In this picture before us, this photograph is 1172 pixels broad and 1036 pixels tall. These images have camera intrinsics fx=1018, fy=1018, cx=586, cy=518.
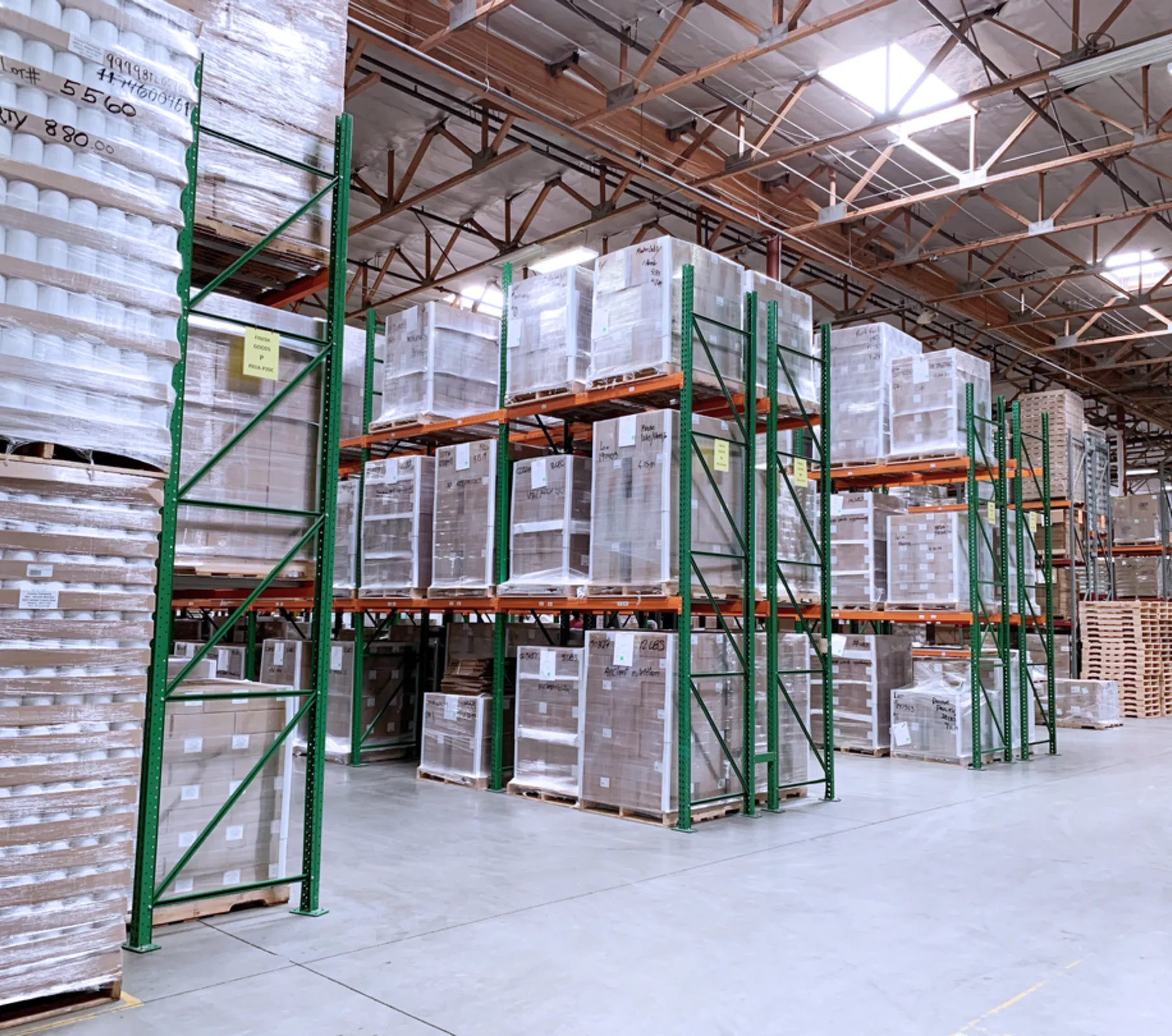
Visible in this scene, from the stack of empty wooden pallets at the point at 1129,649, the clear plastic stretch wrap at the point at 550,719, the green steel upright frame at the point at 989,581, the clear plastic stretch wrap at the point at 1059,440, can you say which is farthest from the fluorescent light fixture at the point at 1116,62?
the stack of empty wooden pallets at the point at 1129,649

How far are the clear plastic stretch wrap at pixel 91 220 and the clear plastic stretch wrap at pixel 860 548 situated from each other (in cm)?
Result: 895

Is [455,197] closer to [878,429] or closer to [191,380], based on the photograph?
[878,429]

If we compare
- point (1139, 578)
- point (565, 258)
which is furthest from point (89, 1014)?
point (1139, 578)

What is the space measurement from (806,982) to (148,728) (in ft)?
9.69

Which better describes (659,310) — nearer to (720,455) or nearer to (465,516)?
(720,455)

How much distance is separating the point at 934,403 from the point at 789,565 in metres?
3.75

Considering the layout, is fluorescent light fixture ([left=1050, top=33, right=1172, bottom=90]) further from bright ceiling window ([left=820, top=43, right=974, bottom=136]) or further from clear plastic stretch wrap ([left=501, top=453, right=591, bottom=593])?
clear plastic stretch wrap ([left=501, top=453, right=591, bottom=593])

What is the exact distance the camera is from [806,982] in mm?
4125

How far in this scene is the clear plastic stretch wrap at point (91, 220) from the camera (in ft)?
12.0

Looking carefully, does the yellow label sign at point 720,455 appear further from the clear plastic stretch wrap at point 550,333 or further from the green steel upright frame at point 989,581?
the green steel upright frame at point 989,581

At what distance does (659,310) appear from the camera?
297 inches

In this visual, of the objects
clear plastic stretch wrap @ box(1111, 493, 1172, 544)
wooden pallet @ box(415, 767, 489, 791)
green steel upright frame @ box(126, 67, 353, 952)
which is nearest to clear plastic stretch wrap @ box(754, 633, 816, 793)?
Answer: wooden pallet @ box(415, 767, 489, 791)

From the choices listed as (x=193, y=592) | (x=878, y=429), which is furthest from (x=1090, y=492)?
(x=193, y=592)

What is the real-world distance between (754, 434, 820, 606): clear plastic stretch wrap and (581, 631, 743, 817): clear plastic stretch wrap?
949 millimetres
